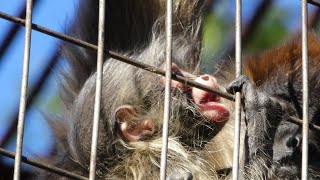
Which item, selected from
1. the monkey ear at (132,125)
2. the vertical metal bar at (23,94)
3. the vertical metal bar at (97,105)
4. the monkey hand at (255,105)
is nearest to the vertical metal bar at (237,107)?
the monkey hand at (255,105)

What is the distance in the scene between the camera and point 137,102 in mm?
3486

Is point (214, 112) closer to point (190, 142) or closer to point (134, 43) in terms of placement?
point (190, 142)

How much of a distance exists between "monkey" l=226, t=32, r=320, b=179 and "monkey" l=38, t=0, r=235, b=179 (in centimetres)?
21

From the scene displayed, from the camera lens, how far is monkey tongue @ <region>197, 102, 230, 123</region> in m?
3.24

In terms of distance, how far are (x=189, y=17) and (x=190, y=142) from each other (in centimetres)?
63

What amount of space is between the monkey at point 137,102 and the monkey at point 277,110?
209 mm

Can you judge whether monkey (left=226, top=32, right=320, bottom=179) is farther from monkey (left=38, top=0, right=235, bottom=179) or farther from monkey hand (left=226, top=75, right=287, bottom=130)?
monkey (left=38, top=0, right=235, bottom=179)

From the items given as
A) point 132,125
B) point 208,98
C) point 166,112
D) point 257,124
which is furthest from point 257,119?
point 132,125

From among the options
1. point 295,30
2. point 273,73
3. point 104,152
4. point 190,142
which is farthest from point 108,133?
point 295,30

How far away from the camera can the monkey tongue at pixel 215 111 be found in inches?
128

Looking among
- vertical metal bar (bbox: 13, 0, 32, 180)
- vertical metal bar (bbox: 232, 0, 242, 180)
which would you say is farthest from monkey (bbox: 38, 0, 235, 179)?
vertical metal bar (bbox: 13, 0, 32, 180)

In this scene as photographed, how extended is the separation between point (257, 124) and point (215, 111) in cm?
47

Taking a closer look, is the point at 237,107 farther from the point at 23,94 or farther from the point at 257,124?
the point at 23,94

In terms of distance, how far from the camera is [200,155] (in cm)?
333
